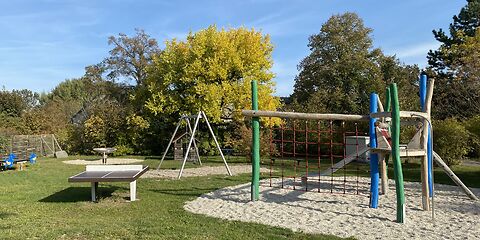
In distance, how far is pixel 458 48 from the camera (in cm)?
1988

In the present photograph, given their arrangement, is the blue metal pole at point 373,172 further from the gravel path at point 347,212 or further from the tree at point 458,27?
the tree at point 458,27

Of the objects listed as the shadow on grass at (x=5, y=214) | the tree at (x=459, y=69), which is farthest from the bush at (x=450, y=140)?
the shadow on grass at (x=5, y=214)

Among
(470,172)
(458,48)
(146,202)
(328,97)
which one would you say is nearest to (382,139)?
(146,202)

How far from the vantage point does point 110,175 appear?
29.6ft

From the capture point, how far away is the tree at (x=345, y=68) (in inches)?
1248

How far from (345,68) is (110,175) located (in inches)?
1041

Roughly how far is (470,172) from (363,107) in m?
17.2

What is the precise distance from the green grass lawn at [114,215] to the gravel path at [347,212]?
53 cm

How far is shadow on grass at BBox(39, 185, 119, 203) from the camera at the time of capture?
914 centimetres

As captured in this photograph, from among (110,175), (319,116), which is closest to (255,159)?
(319,116)

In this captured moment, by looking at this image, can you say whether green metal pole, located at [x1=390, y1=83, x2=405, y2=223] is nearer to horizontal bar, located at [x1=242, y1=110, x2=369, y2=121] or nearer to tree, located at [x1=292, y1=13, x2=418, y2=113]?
horizontal bar, located at [x1=242, y1=110, x2=369, y2=121]

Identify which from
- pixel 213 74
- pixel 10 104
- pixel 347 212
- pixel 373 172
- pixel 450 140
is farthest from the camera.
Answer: pixel 10 104

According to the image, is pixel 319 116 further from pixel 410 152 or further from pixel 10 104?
pixel 10 104

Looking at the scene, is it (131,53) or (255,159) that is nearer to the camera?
(255,159)
